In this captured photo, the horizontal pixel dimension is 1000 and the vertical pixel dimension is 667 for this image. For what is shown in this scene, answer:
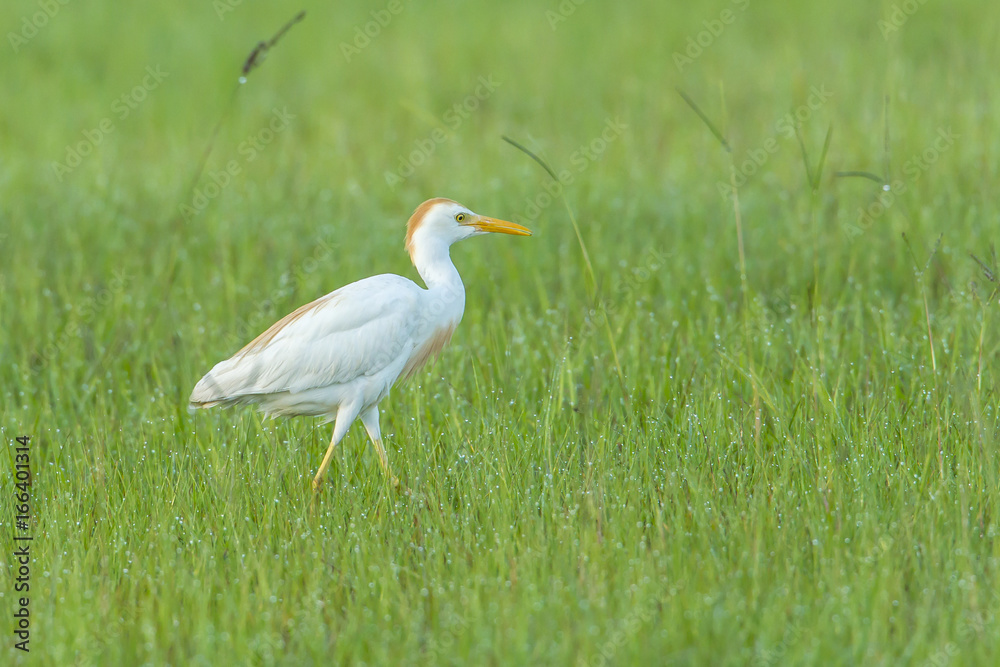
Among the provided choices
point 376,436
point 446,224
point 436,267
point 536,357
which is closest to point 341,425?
point 376,436

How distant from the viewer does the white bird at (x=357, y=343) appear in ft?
13.8

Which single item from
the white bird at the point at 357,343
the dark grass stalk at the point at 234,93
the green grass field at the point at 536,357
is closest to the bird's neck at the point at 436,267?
the white bird at the point at 357,343

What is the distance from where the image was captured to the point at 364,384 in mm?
4262

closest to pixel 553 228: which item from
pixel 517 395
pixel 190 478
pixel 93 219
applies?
pixel 517 395

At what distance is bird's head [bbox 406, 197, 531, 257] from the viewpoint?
14.3 feet

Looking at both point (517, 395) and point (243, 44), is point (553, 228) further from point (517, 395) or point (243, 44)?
point (243, 44)

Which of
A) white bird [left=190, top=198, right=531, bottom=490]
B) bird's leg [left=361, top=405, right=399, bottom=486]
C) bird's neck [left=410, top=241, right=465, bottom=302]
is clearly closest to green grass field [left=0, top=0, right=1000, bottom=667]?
bird's leg [left=361, top=405, right=399, bottom=486]

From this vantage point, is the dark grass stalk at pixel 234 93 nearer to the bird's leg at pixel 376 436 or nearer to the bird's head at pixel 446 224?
the bird's head at pixel 446 224

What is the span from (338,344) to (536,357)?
4.20ft

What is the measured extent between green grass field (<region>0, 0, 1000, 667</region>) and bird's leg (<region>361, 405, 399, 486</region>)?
114mm

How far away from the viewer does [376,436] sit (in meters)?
4.30

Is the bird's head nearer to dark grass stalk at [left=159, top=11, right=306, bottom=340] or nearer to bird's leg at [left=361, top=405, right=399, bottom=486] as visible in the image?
bird's leg at [left=361, top=405, right=399, bottom=486]

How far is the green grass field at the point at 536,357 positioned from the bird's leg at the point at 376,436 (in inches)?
4.5

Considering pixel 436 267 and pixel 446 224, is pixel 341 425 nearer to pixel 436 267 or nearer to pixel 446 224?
pixel 436 267
